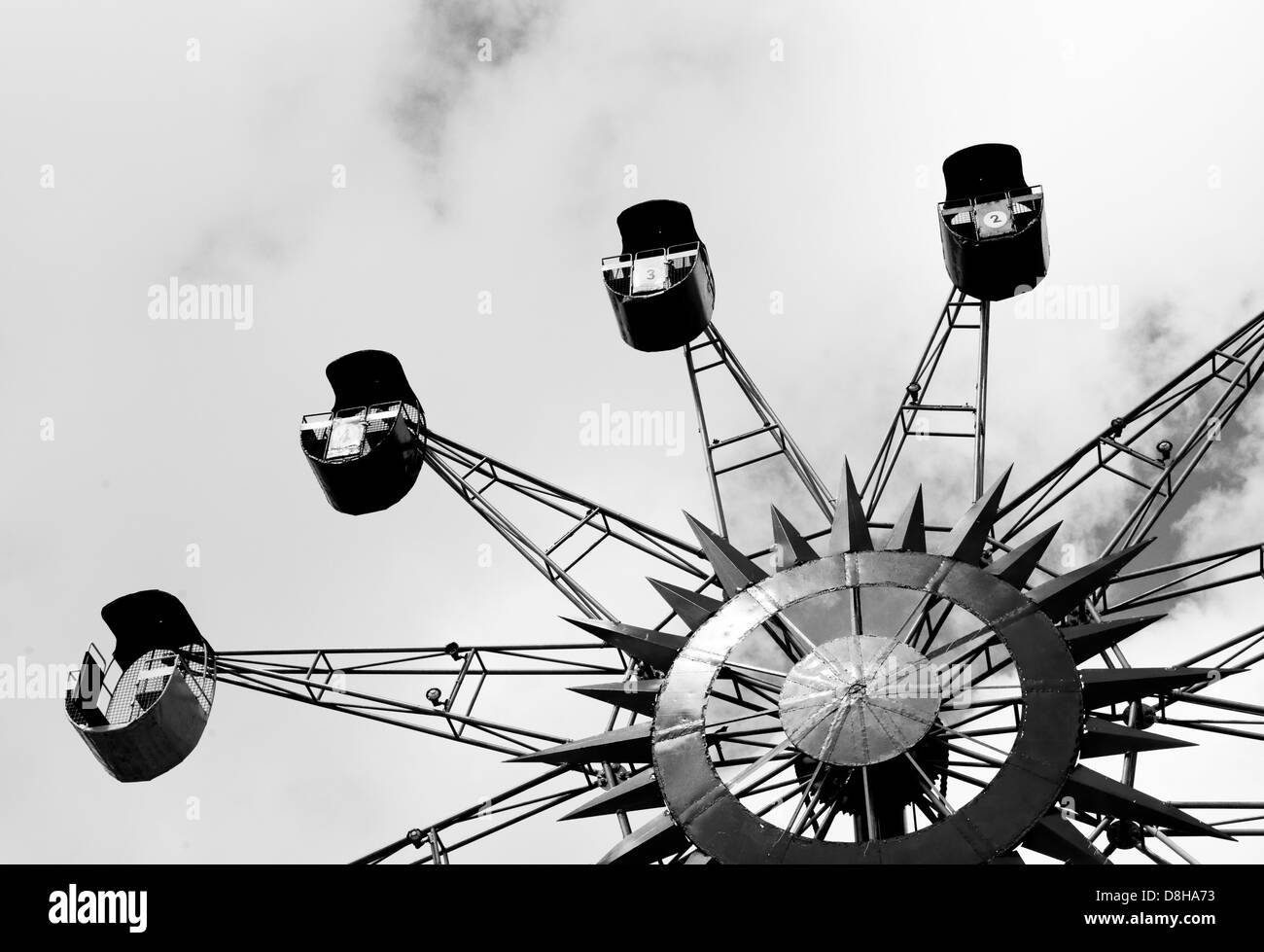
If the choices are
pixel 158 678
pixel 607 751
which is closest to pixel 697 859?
pixel 607 751

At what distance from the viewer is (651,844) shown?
23.0m

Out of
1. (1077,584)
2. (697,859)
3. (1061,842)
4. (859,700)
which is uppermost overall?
(1077,584)

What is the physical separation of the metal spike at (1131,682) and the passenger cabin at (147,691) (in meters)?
16.5

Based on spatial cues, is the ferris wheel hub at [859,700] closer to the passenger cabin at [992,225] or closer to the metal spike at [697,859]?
the metal spike at [697,859]

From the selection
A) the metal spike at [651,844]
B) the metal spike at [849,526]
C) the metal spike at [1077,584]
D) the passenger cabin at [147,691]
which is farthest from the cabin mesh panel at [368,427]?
the metal spike at [1077,584]

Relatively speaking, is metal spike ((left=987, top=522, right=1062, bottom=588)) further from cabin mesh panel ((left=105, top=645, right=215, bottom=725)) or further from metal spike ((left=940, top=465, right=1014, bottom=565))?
cabin mesh panel ((left=105, top=645, right=215, bottom=725))

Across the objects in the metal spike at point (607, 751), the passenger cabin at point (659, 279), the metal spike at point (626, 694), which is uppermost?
the passenger cabin at point (659, 279)

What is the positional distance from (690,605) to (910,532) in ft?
11.6

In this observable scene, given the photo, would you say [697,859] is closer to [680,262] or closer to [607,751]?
[607,751]

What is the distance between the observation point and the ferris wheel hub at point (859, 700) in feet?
76.6
